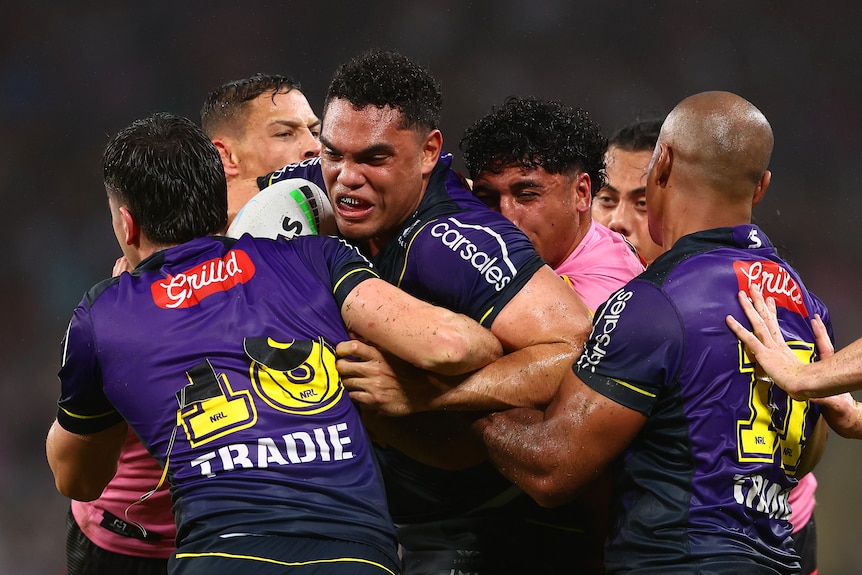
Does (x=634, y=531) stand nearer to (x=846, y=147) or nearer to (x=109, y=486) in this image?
(x=109, y=486)

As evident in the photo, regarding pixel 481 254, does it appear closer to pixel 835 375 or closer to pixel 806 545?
pixel 835 375

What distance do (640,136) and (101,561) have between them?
3270 millimetres

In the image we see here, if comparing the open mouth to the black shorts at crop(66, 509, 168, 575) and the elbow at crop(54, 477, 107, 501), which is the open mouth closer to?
the elbow at crop(54, 477, 107, 501)

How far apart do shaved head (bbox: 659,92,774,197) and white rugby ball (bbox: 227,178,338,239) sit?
1256mm

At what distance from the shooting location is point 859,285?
741 cm

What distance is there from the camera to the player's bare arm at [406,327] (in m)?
2.69

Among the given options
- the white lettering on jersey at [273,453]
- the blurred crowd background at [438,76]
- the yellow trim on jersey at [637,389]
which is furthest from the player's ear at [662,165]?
the blurred crowd background at [438,76]

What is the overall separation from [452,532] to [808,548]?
6.82ft

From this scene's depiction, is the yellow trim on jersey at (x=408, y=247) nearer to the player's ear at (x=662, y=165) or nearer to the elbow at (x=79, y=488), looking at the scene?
the player's ear at (x=662, y=165)

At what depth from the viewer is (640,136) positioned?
5.09m

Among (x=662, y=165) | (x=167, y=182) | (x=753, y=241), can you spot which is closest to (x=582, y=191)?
(x=662, y=165)

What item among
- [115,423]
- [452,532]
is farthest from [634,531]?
[115,423]

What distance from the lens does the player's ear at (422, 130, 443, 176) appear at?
3.49 metres

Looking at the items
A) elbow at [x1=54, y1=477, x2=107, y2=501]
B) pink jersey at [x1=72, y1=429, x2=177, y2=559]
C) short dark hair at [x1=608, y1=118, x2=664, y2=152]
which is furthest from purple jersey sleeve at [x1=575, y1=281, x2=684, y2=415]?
short dark hair at [x1=608, y1=118, x2=664, y2=152]
